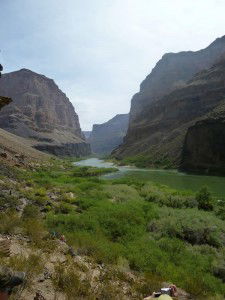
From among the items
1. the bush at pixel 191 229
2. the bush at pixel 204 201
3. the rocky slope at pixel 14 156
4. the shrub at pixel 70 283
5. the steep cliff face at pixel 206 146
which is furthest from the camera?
the steep cliff face at pixel 206 146

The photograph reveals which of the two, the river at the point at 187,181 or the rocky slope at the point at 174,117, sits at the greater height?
the rocky slope at the point at 174,117

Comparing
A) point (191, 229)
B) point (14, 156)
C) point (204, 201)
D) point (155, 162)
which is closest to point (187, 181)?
point (14, 156)

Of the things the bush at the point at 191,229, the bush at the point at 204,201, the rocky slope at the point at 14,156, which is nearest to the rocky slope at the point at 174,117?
the rocky slope at the point at 14,156

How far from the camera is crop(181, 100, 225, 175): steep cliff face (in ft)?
249

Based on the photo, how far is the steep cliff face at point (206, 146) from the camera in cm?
7581

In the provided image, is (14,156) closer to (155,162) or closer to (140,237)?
(140,237)

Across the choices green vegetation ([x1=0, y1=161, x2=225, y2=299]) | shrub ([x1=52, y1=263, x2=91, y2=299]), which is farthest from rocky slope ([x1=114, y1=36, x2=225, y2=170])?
shrub ([x1=52, y1=263, x2=91, y2=299])

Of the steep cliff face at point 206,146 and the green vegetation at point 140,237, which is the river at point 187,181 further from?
the green vegetation at point 140,237

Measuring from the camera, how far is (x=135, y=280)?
38.8 feet

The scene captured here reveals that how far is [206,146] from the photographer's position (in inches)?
3253

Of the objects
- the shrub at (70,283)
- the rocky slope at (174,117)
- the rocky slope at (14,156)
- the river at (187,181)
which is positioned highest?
the rocky slope at (174,117)

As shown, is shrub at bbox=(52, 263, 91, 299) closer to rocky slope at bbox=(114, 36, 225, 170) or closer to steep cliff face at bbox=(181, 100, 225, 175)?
steep cliff face at bbox=(181, 100, 225, 175)

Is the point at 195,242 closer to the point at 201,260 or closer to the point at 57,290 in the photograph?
the point at 201,260

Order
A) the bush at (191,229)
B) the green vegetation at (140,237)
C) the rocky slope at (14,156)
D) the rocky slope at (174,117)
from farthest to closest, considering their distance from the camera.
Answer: the rocky slope at (174,117), the rocky slope at (14,156), the bush at (191,229), the green vegetation at (140,237)
